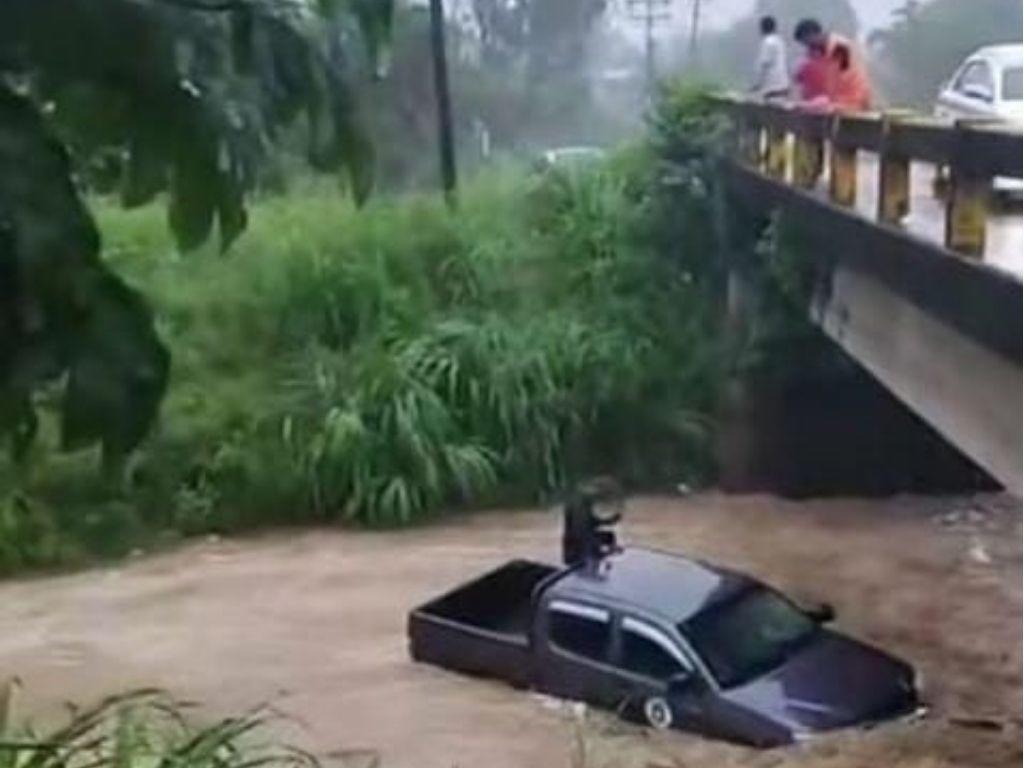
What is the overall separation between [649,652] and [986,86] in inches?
66.0

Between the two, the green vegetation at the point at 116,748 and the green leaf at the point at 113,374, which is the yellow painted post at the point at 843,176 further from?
the green leaf at the point at 113,374

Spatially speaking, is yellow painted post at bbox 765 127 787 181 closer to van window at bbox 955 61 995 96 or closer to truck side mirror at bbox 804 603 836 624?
van window at bbox 955 61 995 96

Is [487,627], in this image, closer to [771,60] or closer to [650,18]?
[771,60]

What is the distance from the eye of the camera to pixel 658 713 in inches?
196

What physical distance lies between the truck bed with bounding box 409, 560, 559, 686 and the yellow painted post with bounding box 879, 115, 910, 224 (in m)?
1.87

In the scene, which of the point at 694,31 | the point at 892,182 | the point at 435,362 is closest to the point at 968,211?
the point at 892,182

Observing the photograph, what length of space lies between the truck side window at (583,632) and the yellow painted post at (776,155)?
1439 millimetres

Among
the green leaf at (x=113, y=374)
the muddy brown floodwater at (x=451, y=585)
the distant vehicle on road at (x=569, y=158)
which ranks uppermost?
the green leaf at (x=113, y=374)

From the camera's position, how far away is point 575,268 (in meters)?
7.66

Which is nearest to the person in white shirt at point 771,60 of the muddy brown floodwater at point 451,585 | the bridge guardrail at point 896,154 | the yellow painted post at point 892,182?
the bridge guardrail at point 896,154

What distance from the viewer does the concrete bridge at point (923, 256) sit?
9.31ft

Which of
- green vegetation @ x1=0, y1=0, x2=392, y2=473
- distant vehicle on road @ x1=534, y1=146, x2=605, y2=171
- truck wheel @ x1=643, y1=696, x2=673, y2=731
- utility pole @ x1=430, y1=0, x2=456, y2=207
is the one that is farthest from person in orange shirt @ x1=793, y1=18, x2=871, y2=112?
green vegetation @ x1=0, y1=0, x2=392, y2=473

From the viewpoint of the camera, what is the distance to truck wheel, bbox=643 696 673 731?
16.3 ft

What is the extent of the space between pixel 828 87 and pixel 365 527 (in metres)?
2.46
